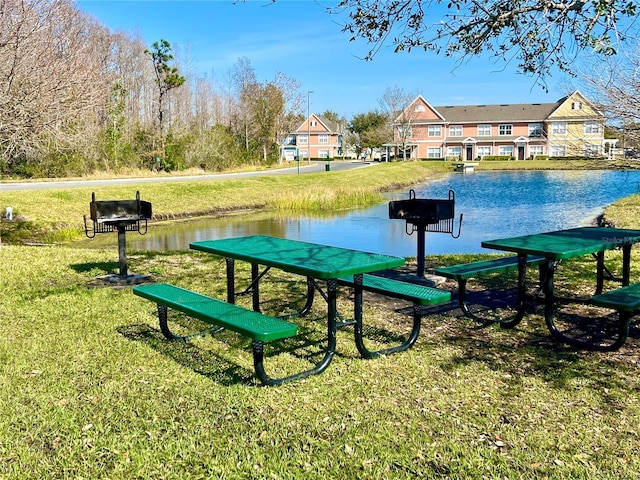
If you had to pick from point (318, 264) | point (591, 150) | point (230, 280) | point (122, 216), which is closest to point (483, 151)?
point (591, 150)

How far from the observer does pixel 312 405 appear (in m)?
4.09

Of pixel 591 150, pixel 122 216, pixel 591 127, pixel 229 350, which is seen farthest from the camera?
pixel 591 127

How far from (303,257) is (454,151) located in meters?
77.0

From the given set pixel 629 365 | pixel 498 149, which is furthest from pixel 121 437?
pixel 498 149

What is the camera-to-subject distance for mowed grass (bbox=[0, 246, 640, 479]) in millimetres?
3328

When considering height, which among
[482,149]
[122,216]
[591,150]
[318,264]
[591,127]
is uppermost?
[482,149]

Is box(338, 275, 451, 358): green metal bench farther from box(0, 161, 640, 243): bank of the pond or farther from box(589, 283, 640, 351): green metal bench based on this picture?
box(0, 161, 640, 243): bank of the pond

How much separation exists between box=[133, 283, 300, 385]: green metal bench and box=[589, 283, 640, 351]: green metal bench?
2.41 meters

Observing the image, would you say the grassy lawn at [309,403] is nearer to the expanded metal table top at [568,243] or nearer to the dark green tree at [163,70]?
the expanded metal table top at [568,243]

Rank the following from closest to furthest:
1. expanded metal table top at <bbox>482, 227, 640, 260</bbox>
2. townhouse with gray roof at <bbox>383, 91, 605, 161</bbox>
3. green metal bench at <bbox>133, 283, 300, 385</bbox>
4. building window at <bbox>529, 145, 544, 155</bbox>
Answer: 1. green metal bench at <bbox>133, 283, 300, 385</bbox>
2. expanded metal table top at <bbox>482, 227, 640, 260</bbox>
3. building window at <bbox>529, 145, 544, 155</bbox>
4. townhouse with gray roof at <bbox>383, 91, 605, 161</bbox>

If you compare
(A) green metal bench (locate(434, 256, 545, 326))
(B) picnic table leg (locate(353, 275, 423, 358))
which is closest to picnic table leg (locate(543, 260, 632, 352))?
(A) green metal bench (locate(434, 256, 545, 326))

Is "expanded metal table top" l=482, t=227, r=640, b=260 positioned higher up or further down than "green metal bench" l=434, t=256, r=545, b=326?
higher up

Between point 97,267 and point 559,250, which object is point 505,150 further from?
point 559,250

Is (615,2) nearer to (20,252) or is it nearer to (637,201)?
(20,252)
